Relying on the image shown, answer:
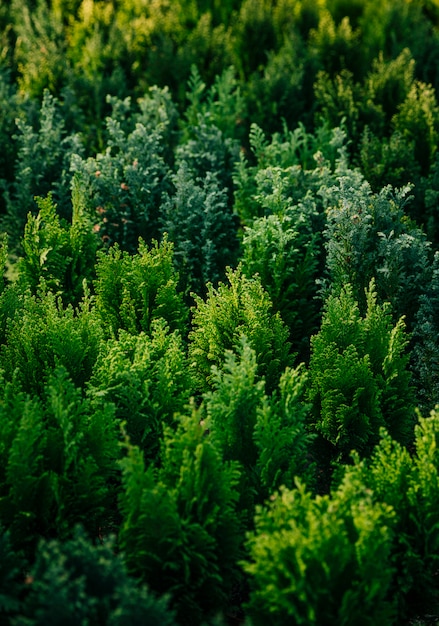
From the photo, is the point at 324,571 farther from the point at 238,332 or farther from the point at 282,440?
the point at 238,332

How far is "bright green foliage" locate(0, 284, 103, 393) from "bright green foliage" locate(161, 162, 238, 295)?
5.58 feet

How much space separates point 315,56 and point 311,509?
26.9ft

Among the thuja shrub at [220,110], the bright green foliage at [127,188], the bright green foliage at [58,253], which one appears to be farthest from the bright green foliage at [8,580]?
the thuja shrub at [220,110]

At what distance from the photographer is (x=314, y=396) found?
19.9 ft

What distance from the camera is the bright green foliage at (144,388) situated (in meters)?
5.60

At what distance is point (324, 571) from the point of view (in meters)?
4.34

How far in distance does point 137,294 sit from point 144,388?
1.37 meters

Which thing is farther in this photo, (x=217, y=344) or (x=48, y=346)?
(x=217, y=344)

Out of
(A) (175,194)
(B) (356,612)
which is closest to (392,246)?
(A) (175,194)

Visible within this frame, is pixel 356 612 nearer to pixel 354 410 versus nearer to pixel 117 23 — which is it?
pixel 354 410

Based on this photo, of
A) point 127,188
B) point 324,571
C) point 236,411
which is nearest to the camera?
point 324,571

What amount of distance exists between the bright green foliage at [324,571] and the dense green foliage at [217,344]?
2 centimetres

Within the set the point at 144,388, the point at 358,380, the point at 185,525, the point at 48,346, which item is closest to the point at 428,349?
the point at 358,380

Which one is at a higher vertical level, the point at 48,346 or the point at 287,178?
the point at 287,178
